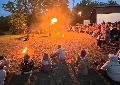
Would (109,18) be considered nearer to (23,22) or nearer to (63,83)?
(23,22)

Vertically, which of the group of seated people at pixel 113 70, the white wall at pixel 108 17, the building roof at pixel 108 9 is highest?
the building roof at pixel 108 9

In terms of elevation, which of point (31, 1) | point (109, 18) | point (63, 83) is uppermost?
point (31, 1)

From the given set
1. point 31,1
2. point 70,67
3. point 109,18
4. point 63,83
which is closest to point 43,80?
point 63,83

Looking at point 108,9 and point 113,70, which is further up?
point 108,9

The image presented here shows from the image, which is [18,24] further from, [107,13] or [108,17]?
[107,13]

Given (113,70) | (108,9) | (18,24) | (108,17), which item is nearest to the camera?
(113,70)

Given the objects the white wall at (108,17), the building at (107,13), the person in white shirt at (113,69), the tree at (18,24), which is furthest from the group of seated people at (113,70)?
the building at (107,13)

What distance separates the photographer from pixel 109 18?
53.9 metres

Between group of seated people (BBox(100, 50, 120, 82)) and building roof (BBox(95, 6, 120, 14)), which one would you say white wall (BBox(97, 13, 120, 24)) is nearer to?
building roof (BBox(95, 6, 120, 14))

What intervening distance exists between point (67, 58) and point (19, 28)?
3320cm

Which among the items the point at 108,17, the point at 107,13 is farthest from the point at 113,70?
the point at 107,13

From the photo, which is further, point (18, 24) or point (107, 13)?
point (107, 13)

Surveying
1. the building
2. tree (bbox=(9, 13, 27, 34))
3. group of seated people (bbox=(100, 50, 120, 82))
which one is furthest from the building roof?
group of seated people (bbox=(100, 50, 120, 82))

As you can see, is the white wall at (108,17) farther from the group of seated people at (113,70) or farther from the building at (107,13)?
the group of seated people at (113,70)
